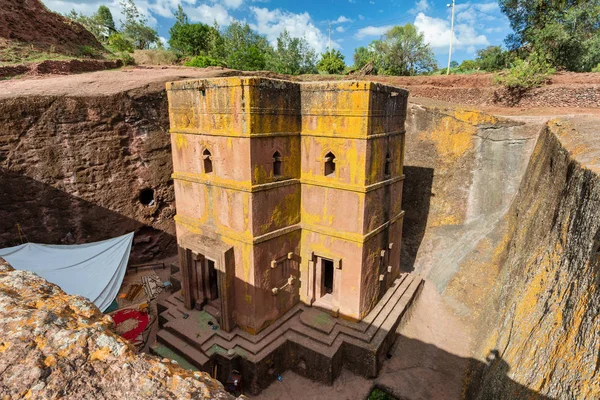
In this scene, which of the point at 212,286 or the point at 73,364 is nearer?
the point at 73,364

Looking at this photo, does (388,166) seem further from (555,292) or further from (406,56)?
(406,56)

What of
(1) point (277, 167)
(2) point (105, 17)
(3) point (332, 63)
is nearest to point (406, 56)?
(3) point (332, 63)

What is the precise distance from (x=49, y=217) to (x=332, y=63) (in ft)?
107

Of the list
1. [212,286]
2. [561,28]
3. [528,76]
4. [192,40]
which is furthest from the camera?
[192,40]

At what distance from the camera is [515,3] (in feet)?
67.2

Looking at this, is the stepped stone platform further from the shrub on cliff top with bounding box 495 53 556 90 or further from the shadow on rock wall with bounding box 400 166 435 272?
the shrub on cliff top with bounding box 495 53 556 90

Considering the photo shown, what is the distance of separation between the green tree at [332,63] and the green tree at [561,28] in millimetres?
18491

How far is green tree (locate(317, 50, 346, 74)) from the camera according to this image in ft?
123

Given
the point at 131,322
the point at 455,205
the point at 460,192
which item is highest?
the point at 460,192

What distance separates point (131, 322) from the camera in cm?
1027

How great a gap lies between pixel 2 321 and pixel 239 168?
20.2ft

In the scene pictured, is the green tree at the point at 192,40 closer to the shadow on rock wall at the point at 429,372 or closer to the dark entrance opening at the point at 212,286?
the dark entrance opening at the point at 212,286

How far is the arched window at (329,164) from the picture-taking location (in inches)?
340

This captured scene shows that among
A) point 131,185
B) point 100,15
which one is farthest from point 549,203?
point 100,15
